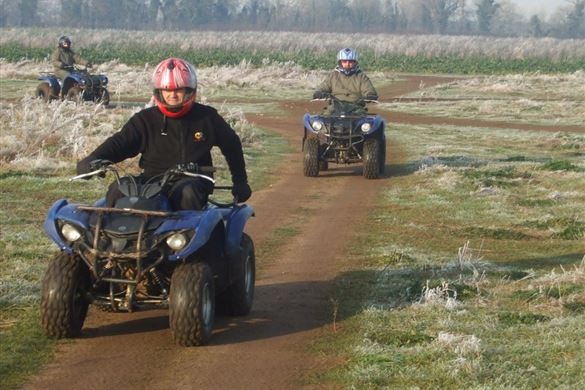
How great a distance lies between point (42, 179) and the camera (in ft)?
56.1

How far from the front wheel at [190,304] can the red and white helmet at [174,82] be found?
1305 millimetres

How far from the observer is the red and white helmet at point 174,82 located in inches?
331

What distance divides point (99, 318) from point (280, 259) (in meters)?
3.22

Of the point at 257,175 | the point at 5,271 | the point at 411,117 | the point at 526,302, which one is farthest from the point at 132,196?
the point at 411,117

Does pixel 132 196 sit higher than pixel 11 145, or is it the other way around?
pixel 132 196

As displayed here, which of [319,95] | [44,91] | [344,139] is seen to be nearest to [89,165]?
[344,139]

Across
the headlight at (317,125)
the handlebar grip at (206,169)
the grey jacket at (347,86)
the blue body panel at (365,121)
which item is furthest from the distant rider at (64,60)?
the handlebar grip at (206,169)

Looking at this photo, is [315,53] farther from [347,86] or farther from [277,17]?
→ [277,17]

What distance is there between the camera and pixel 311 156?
19.1 metres

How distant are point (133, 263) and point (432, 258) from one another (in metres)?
4.78

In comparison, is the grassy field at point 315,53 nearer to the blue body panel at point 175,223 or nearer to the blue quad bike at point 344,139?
the blue quad bike at point 344,139

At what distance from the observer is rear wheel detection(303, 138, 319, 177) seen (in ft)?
62.7

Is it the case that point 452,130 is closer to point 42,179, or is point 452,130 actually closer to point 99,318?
point 42,179

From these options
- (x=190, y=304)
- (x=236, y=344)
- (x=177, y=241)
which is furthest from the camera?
(x=236, y=344)
